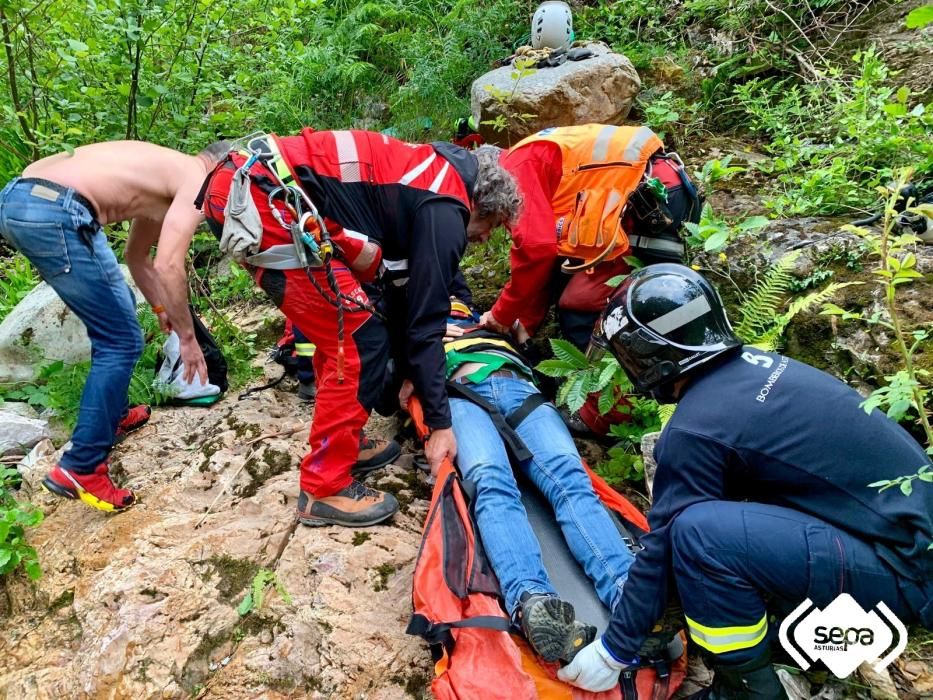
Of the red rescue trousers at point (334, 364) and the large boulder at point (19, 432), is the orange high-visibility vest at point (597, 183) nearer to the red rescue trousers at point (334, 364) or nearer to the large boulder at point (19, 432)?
the red rescue trousers at point (334, 364)

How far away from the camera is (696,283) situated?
6.91ft

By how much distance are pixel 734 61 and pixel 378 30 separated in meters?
4.54

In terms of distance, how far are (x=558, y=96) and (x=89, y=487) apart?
4.73 meters

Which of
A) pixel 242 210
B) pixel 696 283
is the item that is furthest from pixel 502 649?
pixel 242 210

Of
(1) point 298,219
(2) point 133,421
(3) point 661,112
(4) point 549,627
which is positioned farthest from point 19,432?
(3) point 661,112

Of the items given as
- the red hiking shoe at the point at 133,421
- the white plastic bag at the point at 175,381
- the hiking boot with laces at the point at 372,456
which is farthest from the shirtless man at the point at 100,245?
the hiking boot with laces at the point at 372,456

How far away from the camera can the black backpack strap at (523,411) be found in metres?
3.22

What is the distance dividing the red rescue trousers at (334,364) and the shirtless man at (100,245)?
72 centimetres

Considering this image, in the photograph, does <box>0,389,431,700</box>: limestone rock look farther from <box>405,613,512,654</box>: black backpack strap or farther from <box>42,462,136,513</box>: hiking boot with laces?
<box>405,613,512,654</box>: black backpack strap

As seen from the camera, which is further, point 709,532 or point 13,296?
point 13,296

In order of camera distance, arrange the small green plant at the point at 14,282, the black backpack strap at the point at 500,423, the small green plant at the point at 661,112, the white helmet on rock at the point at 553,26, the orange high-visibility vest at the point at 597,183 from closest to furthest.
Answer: the black backpack strap at the point at 500,423 < the orange high-visibility vest at the point at 597,183 < the small green plant at the point at 661,112 < the small green plant at the point at 14,282 < the white helmet on rock at the point at 553,26

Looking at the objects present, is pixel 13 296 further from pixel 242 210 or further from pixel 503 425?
pixel 503 425

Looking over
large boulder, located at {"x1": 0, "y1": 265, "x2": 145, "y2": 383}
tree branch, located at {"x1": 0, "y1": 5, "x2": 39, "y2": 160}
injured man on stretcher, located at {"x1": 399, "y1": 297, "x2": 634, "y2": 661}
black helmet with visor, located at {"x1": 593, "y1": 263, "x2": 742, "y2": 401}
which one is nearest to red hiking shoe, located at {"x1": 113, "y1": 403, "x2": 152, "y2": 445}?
large boulder, located at {"x1": 0, "y1": 265, "x2": 145, "y2": 383}

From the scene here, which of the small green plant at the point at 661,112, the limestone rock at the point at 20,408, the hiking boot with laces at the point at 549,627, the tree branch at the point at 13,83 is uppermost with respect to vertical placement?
the tree branch at the point at 13,83
